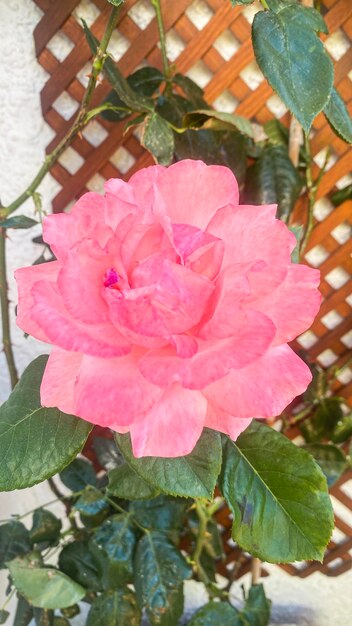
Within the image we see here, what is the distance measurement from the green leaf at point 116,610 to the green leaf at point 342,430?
45cm

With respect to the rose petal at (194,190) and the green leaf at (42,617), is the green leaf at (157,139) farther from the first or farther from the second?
the green leaf at (42,617)

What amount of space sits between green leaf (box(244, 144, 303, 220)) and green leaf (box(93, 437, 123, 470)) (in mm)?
489

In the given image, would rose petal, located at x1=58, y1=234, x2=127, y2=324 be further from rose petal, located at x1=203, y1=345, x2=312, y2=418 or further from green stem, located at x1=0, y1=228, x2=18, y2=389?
green stem, located at x1=0, y1=228, x2=18, y2=389

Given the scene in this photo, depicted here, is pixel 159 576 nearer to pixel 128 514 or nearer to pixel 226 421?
pixel 128 514

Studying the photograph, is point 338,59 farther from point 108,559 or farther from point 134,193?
point 108,559

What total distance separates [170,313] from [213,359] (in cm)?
3

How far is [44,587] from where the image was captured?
2.51 ft

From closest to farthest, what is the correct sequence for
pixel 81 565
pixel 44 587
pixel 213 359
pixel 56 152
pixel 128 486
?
pixel 213 359, pixel 128 486, pixel 56 152, pixel 44 587, pixel 81 565

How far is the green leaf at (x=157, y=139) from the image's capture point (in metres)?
0.65

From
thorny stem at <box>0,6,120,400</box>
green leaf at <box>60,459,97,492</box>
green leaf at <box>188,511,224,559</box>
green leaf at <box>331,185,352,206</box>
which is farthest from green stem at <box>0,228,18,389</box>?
green leaf at <box>331,185,352,206</box>

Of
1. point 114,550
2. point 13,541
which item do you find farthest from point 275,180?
point 13,541

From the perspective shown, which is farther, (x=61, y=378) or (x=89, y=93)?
(x=89, y=93)

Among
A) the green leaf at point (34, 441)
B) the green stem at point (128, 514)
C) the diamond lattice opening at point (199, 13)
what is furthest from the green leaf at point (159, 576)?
the diamond lattice opening at point (199, 13)

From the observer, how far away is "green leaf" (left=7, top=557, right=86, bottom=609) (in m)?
0.75
